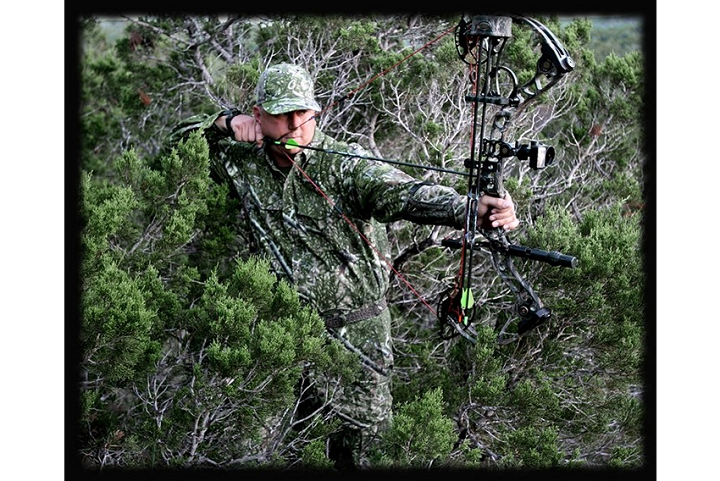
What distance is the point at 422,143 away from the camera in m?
6.51

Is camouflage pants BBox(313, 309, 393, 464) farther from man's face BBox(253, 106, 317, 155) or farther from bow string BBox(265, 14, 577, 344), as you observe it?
man's face BBox(253, 106, 317, 155)

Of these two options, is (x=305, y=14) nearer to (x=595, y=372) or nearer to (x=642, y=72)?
(x=642, y=72)

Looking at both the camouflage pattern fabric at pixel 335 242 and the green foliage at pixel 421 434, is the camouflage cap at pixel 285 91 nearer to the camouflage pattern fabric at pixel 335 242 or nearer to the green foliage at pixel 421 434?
the camouflage pattern fabric at pixel 335 242

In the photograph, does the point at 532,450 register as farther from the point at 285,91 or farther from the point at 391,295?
the point at 285,91

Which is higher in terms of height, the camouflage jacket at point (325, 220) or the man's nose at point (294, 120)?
the man's nose at point (294, 120)

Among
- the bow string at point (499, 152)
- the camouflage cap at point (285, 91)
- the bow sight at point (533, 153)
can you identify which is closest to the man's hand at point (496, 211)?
the bow string at point (499, 152)

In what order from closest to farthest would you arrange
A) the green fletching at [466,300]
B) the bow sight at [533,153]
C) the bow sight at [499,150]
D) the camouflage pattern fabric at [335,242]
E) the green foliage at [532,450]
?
the bow sight at [533,153]
the bow sight at [499,150]
the green fletching at [466,300]
the camouflage pattern fabric at [335,242]
the green foliage at [532,450]

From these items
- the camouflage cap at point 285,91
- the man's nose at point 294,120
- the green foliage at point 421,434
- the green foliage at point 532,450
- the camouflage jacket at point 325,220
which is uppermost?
the camouflage cap at point 285,91

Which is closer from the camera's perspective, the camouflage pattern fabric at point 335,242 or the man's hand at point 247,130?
the camouflage pattern fabric at point 335,242

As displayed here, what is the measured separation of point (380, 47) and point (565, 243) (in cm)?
277

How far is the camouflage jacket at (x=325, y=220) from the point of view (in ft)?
15.3

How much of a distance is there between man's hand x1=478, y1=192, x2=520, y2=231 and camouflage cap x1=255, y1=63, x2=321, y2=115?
1.16 meters

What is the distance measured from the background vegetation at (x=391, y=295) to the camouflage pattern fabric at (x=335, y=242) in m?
0.24

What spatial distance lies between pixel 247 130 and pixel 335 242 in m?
0.82
